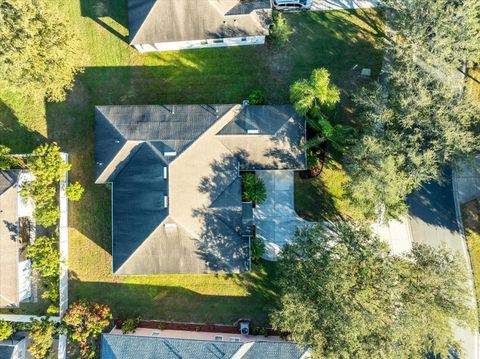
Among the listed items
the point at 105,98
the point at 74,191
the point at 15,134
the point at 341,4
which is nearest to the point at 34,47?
the point at 105,98

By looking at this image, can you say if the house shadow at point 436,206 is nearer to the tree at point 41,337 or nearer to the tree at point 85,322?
the tree at point 85,322

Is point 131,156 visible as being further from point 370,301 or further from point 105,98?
point 370,301

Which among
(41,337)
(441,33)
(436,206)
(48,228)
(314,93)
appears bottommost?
(41,337)

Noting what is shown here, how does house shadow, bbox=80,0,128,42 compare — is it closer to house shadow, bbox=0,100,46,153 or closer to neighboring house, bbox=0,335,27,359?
house shadow, bbox=0,100,46,153

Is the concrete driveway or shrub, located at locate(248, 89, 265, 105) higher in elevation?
shrub, located at locate(248, 89, 265, 105)

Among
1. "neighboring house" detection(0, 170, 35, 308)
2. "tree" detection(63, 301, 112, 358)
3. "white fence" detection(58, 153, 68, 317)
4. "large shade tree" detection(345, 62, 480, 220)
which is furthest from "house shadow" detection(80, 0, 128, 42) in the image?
"tree" detection(63, 301, 112, 358)

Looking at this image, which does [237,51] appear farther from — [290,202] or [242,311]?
[242,311]
